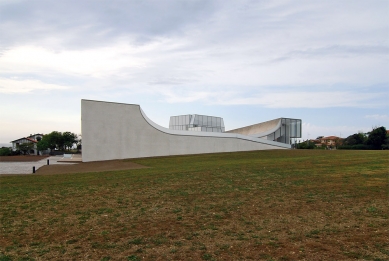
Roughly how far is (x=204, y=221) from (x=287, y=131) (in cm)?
4797

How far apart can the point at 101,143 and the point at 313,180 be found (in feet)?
81.1

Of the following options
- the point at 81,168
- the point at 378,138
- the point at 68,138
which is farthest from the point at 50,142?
the point at 378,138

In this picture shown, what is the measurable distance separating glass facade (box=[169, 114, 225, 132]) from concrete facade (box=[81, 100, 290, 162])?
30.9 feet

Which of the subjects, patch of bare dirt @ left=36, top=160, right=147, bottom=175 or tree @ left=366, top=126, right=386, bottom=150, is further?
tree @ left=366, top=126, right=386, bottom=150

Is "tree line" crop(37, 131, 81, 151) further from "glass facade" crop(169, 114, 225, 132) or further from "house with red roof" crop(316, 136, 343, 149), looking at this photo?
"house with red roof" crop(316, 136, 343, 149)

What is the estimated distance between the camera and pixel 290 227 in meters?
6.28

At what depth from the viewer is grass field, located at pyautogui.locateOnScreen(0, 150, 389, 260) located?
5105 millimetres

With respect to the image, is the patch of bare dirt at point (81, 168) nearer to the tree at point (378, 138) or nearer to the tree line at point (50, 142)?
the tree at point (378, 138)

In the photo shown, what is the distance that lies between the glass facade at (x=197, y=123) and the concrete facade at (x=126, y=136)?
9.41m

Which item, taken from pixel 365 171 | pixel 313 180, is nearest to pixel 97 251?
pixel 313 180

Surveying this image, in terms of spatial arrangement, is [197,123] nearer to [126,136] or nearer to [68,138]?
[126,136]

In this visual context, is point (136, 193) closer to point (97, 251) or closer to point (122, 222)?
point (122, 222)

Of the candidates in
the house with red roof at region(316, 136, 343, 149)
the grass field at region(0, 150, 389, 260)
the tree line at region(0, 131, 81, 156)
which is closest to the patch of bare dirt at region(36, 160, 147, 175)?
the grass field at region(0, 150, 389, 260)

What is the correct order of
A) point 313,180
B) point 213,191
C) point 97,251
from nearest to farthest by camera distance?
point 97,251, point 213,191, point 313,180
